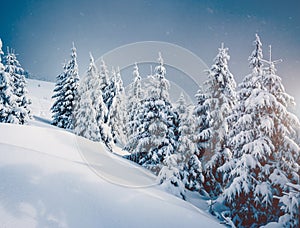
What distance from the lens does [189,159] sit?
16.3 metres

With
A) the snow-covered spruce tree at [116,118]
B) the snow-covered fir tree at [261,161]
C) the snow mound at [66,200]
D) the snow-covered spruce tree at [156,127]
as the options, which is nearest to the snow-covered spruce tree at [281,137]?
the snow-covered fir tree at [261,161]

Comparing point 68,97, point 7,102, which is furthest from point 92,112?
point 7,102

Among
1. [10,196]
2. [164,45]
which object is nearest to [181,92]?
[164,45]

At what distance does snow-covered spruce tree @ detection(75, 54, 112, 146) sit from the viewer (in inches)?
1057

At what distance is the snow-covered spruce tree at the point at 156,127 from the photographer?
1772 centimetres

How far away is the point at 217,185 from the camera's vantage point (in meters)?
16.1

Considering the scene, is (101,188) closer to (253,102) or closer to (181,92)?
(253,102)

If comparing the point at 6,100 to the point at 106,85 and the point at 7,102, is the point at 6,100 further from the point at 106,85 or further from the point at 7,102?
the point at 106,85

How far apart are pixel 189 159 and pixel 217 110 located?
417cm

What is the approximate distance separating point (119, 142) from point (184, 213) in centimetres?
3253

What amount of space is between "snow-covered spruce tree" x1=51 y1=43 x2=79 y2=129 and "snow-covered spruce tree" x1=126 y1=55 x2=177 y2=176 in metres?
16.2

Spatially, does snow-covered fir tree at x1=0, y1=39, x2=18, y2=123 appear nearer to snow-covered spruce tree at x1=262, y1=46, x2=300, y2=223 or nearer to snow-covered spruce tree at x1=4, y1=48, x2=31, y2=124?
snow-covered spruce tree at x1=4, y1=48, x2=31, y2=124

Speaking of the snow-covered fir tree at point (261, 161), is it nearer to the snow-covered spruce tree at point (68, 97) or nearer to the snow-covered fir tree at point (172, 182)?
the snow-covered fir tree at point (172, 182)

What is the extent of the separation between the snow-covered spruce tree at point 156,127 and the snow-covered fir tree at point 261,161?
6995 millimetres
